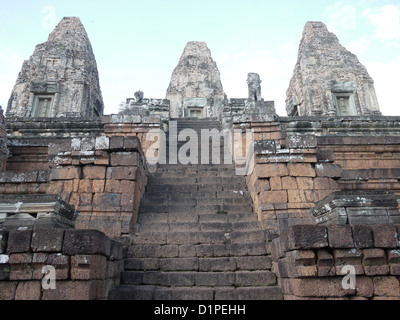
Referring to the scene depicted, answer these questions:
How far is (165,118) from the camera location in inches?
450

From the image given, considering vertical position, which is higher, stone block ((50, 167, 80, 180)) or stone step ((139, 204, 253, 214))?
stone block ((50, 167, 80, 180))

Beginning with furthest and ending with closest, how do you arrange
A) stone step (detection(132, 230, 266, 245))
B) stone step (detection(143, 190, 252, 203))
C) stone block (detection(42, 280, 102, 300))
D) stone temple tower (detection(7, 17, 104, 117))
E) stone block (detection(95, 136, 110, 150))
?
stone temple tower (detection(7, 17, 104, 117))
stone step (detection(143, 190, 252, 203))
stone block (detection(95, 136, 110, 150))
stone step (detection(132, 230, 266, 245))
stone block (detection(42, 280, 102, 300))

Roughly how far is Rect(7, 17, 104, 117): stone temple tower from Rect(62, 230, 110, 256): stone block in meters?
13.6

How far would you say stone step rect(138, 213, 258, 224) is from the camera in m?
5.46

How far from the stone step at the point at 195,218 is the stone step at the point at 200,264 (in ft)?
3.52

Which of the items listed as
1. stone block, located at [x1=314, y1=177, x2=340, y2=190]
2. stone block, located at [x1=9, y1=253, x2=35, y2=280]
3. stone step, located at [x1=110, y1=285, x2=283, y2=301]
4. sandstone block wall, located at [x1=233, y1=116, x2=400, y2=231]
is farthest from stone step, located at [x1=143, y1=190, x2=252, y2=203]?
stone block, located at [x1=9, y1=253, x2=35, y2=280]

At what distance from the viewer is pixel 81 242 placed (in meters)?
3.20

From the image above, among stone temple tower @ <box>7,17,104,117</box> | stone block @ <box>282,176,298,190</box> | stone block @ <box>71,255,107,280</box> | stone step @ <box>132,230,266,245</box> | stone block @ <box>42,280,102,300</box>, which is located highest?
stone temple tower @ <box>7,17,104,117</box>

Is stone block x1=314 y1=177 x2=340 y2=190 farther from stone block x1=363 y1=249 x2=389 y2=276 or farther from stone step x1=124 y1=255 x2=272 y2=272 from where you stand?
stone block x1=363 y1=249 x2=389 y2=276

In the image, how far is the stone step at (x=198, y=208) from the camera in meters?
5.73
